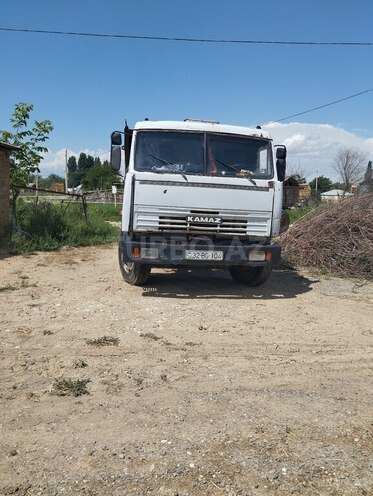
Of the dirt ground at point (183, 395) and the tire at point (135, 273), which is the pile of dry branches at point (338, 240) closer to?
the dirt ground at point (183, 395)

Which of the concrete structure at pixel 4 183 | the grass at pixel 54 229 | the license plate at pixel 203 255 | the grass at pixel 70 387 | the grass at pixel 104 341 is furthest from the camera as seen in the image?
the concrete structure at pixel 4 183

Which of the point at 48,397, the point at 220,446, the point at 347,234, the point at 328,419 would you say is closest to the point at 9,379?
the point at 48,397

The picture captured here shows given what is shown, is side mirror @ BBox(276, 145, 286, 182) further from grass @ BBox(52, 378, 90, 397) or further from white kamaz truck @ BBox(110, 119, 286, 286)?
grass @ BBox(52, 378, 90, 397)

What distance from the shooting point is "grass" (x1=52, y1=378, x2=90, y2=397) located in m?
3.67

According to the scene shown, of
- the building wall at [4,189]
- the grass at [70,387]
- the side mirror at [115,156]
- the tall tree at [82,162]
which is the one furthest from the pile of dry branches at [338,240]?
the tall tree at [82,162]

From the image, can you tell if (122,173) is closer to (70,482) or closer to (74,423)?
(74,423)

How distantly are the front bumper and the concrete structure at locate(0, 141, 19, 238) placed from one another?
6.54 metres

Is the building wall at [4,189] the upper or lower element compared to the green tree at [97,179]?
lower

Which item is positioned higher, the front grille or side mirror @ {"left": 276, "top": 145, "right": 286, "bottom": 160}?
side mirror @ {"left": 276, "top": 145, "right": 286, "bottom": 160}

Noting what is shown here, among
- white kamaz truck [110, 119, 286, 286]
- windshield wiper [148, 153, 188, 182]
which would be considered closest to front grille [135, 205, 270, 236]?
white kamaz truck [110, 119, 286, 286]

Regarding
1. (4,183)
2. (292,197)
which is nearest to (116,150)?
(4,183)

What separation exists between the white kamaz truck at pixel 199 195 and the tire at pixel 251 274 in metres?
0.50

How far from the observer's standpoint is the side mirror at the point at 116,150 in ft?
23.4

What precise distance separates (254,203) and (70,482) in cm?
508
